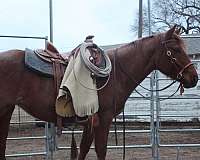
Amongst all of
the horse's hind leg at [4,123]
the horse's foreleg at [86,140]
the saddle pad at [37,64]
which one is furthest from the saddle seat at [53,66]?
Result: the horse's hind leg at [4,123]

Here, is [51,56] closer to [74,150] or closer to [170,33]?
[74,150]

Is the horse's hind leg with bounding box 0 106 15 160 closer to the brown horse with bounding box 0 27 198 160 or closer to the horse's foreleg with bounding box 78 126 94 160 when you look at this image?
the brown horse with bounding box 0 27 198 160

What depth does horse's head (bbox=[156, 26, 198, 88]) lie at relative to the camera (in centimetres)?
468

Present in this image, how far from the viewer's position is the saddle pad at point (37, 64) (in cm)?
457

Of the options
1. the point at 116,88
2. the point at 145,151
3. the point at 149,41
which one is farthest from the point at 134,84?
the point at 145,151

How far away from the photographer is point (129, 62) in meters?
4.80

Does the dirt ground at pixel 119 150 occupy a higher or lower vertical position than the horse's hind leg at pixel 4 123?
lower

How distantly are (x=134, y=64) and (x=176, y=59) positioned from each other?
48cm

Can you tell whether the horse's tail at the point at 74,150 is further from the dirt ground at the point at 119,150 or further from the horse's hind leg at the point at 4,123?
the dirt ground at the point at 119,150

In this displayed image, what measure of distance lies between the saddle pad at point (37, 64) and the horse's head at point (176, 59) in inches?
50.0

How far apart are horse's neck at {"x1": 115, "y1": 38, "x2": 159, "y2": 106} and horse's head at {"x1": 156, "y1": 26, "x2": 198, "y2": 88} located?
127 mm

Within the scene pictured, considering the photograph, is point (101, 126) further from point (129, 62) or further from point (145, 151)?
point (145, 151)

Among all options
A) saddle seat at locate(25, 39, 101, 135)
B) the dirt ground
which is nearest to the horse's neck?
saddle seat at locate(25, 39, 101, 135)

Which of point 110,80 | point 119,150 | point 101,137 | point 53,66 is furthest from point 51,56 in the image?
point 119,150
